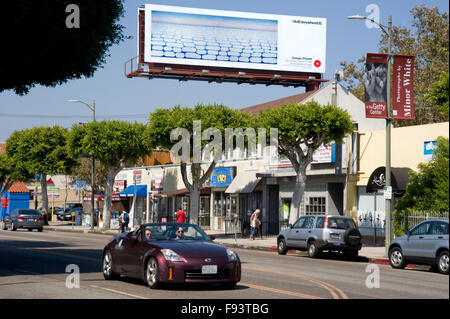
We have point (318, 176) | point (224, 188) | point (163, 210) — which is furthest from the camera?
point (163, 210)

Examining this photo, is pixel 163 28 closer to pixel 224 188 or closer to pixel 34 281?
pixel 224 188

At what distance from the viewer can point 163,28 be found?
55.1m

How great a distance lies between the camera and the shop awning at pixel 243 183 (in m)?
46.3

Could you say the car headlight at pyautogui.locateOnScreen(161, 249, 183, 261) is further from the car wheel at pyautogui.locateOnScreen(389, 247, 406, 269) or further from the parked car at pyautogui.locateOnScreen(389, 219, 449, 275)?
the car wheel at pyautogui.locateOnScreen(389, 247, 406, 269)

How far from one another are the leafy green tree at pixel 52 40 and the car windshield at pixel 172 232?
5866mm

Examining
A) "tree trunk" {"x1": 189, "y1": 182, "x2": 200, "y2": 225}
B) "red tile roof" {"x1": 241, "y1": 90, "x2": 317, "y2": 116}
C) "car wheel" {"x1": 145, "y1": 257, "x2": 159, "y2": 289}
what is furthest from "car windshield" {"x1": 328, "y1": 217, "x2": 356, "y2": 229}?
"red tile roof" {"x1": 241, "y1": 90, "x2": 317, "y2": 116}

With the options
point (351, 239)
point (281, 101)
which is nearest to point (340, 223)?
point (351, 239)

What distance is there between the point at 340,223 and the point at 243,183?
1988cm

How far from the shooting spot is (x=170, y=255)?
13492 millimetres

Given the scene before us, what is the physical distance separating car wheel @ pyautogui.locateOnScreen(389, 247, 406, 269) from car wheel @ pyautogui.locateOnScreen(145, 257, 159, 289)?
10.7 meters

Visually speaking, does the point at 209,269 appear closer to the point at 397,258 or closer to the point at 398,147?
the point at 397,258

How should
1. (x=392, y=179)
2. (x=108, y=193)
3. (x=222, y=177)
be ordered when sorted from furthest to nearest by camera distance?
(x=108, y=193) → (x=222, y=177) → (x=392, y=179)
